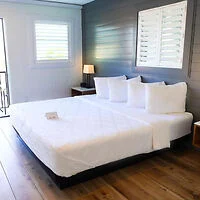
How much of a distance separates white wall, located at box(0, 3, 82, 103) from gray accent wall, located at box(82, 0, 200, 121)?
12.1 inches

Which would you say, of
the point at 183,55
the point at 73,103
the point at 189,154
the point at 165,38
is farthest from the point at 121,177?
the point at 165,38

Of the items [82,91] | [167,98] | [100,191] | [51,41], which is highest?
[51,41]

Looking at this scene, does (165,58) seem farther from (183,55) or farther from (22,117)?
(22,117)

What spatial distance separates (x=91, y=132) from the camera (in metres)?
2.37

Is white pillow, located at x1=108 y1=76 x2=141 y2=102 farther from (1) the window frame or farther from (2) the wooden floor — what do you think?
(1) the window frame

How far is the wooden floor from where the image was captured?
2.10 meters

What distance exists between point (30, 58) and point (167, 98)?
332cm

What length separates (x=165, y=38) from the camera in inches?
134

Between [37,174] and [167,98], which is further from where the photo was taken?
[167,98]

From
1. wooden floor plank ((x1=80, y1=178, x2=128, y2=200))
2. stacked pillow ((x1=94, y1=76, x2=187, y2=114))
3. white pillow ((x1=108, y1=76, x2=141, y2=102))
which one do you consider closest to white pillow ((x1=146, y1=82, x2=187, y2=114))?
stacked pillow ((x1=94, y1=76, x2=187, y2=114))

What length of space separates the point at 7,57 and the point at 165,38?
3.37 metres

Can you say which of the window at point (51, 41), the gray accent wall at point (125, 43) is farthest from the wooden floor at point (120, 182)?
the window at point (51, 41)

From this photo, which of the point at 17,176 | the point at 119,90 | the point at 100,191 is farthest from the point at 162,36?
the point at 17,176

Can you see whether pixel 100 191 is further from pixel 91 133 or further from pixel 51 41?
pixel 51 41
